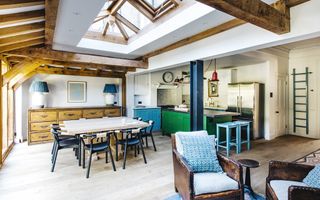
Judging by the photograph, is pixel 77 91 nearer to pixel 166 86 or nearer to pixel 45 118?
pixel 45 118

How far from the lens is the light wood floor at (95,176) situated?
2740 millimetres

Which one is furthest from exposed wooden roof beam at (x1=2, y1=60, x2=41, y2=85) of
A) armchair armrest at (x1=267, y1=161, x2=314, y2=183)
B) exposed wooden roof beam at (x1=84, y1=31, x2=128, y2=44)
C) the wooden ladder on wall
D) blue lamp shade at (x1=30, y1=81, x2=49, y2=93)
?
the wooden ladder on wall

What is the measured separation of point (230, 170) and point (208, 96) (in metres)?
5.39

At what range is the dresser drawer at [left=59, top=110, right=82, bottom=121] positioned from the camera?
588 cm

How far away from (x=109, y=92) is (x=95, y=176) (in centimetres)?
401

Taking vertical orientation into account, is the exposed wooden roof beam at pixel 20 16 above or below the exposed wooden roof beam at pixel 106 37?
below

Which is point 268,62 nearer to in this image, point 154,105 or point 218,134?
point 218,134

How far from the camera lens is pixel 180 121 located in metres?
5.86

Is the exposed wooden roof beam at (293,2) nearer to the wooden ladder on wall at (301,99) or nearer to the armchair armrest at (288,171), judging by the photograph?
the armchair armrest at (288,171)

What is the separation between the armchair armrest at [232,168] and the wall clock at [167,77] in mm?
5542

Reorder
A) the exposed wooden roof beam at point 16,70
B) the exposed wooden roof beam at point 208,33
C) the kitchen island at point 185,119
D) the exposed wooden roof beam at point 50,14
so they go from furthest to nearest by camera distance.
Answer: the kitchen island at point 185,119
the exposed wooden roof beam at point 16,70
the exposed wooden roof beam at point 208,33
the exposed wooden roof beam at point 50,14

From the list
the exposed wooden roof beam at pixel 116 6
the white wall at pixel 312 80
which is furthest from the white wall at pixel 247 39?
the white wall at pixel 312 80

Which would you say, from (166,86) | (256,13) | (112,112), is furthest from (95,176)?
(166,86)

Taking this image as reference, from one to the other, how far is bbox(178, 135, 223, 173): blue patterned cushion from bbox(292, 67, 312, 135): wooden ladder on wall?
5.60m
